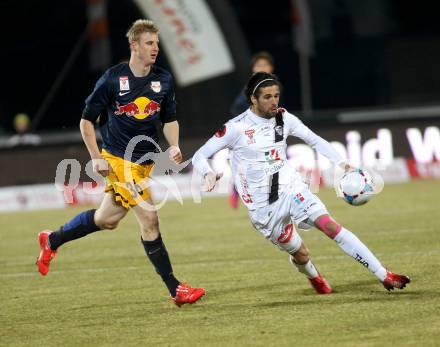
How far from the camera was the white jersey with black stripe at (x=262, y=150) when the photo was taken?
8.21 metres

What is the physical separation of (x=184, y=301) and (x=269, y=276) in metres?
1.50

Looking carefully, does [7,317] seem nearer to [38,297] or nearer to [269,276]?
[38,297]

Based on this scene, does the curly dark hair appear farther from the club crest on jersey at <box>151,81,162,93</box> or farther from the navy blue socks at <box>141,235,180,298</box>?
the navy blue socks at <box>141,235,180,298</box>

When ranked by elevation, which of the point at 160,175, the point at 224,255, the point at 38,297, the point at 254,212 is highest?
the point at 254,212

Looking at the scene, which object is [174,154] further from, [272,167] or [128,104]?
[272,167]

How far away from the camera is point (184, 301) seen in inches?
320

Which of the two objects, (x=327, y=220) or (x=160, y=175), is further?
(x=160, y=175)

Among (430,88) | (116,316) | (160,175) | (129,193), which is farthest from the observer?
(430,88)

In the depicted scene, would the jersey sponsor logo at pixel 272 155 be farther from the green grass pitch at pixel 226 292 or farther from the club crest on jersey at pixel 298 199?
the green grass pitch at pixel 226 292

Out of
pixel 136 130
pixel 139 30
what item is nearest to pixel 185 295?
pixel 136 130

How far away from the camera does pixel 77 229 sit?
893cm

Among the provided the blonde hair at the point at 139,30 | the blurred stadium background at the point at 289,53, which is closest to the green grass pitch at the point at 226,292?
the blonde hair at the point at 139,30

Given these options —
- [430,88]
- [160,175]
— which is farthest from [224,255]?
[430,88]

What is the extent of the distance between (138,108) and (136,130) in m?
0.18
